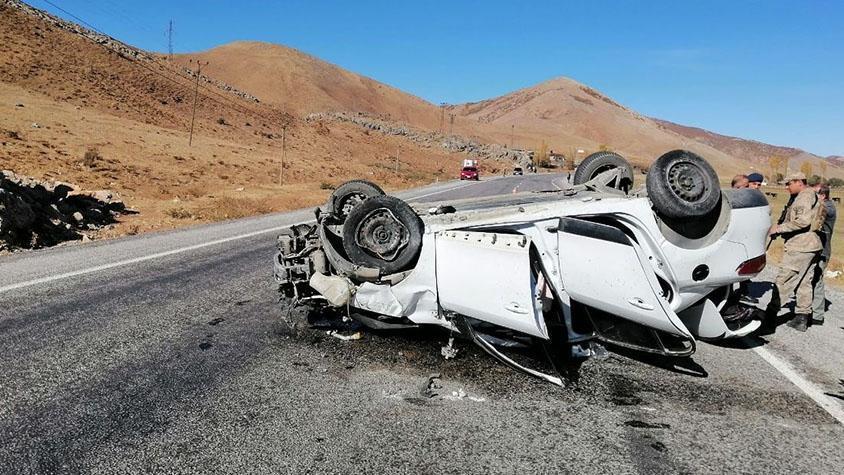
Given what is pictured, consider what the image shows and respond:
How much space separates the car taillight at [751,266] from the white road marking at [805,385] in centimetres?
84

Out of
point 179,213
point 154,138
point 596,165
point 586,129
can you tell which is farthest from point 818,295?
point 586,129

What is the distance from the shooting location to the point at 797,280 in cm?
556

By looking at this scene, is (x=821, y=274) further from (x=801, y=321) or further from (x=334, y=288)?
(x=334, y=288)

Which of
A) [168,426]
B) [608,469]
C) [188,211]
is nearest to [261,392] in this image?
[168,426]

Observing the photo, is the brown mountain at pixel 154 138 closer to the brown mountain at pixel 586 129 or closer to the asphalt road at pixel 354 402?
the asphalt road at pixel 354 402

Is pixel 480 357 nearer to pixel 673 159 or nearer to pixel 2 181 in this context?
pixel 673 159

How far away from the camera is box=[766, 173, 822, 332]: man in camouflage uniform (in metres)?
5.46

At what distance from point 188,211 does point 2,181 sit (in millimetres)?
5683

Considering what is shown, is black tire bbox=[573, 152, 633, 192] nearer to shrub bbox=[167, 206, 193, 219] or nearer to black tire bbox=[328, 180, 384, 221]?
black tire bbox=[328, 180, 384, 221]

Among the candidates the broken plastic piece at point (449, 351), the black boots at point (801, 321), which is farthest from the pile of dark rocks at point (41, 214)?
the black boots at point (801, 321)

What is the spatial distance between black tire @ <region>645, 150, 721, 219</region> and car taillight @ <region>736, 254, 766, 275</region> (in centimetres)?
53

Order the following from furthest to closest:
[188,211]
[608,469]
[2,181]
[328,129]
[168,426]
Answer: [328,129] → [188,211] → [2,181] → [168,426] → [608,469]

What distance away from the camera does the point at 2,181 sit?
8602mm

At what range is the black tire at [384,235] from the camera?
4.27 meters
